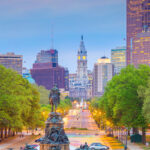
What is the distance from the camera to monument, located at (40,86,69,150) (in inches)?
1721

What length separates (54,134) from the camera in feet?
145

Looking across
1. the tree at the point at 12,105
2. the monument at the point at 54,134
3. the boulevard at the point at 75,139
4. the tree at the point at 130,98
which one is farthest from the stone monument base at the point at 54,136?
the tree at the point at 130,98

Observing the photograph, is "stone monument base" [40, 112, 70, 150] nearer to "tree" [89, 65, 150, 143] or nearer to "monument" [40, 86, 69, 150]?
"monument" [40, 86, 69, 150]

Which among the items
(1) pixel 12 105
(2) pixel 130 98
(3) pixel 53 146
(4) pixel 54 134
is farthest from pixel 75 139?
(3) pixel 53 146

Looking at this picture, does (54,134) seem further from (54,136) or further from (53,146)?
(53,146)

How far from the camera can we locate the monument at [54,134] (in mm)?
43719

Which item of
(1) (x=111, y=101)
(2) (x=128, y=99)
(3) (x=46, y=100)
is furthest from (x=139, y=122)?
(3) (x=46, y=100)

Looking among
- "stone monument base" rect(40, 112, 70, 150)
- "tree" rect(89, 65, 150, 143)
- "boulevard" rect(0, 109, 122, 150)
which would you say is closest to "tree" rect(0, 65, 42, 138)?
"boulevard" rect(0, 109, 122, 150)

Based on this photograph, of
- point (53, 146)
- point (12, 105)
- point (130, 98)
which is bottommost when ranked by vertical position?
point (53, 146)

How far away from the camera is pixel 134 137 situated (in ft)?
244

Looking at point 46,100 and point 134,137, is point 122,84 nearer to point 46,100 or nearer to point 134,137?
point 134,137

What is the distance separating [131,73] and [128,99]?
7309 millimetres

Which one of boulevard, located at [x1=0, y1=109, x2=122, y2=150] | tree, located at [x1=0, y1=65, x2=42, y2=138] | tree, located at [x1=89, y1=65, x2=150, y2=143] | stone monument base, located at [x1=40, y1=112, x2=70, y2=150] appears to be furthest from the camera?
tree, located at [x1=89, y1=65, x2=150, y2=143]

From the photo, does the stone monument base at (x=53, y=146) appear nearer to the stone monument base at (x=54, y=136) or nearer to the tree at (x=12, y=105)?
the stone monument base at (x=54, y=136)
